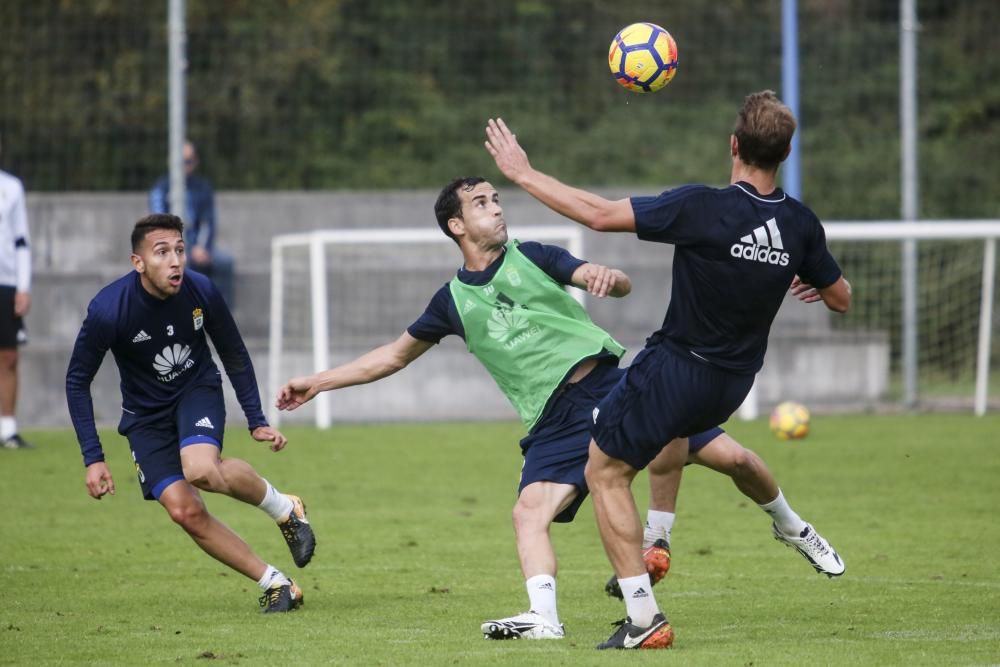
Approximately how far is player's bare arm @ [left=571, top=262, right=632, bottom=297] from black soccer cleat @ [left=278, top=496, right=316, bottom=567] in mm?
1967

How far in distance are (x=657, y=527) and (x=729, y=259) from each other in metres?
1.91

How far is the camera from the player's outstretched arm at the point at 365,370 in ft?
22.4

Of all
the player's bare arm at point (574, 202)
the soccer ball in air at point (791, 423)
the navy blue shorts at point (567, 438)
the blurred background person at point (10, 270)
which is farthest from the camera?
the soccer ball in air at point (791, 423)

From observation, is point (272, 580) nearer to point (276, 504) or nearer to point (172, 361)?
point (276, 504)

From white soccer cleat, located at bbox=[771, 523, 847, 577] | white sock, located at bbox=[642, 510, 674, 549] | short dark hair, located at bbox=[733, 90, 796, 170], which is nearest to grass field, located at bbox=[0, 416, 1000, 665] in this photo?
white soccer cleat, located at bbox=[771, 523, 847, 577]

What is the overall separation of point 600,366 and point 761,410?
33.6 feet

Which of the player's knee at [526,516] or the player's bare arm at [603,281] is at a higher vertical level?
the player's bare arm at [603,281]

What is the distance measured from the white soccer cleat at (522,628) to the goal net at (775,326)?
9621 millimetres

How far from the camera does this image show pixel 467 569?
26.8 ft

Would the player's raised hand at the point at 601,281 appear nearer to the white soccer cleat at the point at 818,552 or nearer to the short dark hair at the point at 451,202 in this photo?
the short dark hair at the point at 451,202

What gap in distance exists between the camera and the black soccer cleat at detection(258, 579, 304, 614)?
22.8 feet

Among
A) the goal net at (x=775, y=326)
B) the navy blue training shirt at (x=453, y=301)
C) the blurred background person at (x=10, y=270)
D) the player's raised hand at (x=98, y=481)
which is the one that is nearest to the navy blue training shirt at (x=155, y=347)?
the player's raised hand at (x=98, y=481)

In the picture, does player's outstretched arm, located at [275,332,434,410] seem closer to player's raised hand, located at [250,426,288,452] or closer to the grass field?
→ player's raised hand, located at [250,426,288,452]

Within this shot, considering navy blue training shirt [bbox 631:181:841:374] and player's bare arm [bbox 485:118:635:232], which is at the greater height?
player's bare arm [bbox 485:118:635:232]
